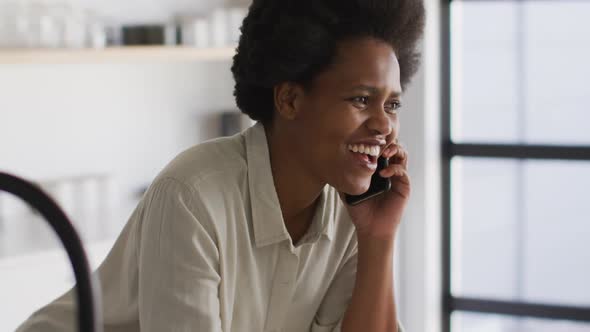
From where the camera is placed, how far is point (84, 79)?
3252mm

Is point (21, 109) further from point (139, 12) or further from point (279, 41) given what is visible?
point (279, 41)

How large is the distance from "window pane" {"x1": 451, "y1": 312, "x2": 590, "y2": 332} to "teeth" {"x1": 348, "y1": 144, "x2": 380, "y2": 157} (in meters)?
2.59

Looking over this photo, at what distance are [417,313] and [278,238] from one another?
2.43m

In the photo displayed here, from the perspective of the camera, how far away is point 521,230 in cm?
376

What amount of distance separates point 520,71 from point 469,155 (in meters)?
0.40

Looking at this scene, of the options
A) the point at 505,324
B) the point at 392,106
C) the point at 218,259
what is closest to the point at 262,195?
the point at 218,259

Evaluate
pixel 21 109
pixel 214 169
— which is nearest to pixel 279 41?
pixel 214 169

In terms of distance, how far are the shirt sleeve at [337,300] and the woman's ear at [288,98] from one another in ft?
1.06

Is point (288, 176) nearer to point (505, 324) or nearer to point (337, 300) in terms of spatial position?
point (337, 300)

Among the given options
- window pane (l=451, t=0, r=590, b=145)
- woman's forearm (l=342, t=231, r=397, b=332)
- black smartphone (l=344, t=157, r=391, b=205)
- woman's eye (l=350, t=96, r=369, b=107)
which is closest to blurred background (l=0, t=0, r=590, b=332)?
window pane (l=451, t=0, r=590, b=145)

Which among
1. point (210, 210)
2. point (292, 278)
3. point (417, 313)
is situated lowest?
point (417, 313)

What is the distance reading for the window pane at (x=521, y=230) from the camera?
3666mm

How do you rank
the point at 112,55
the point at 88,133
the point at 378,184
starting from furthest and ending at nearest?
the point at 88,133 < the point at 112,55 < the point at 378,184

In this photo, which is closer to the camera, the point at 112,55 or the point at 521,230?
the point at 112,55
